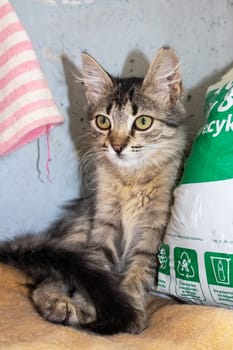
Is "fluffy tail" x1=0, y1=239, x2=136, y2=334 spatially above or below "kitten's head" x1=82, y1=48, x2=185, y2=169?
below

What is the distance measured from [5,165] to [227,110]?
2.57ft

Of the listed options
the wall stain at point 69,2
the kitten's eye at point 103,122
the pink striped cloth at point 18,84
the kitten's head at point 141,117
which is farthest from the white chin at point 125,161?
the wall stain at point 69,2

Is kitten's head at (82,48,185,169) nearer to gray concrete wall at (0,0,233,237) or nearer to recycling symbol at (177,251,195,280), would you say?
gray concrete wall at (0,0,233,237)

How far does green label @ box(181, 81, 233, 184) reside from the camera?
1252mm

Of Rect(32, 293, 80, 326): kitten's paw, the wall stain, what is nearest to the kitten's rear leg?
Rect(32, 293, 80, 326): kitten's paw

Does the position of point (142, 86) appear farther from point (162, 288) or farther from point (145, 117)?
point (162, 288)

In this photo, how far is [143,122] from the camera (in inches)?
58.6

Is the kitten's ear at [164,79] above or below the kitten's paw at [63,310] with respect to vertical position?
above

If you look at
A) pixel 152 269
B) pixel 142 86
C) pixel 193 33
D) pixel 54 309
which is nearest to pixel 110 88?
pixel 142 86

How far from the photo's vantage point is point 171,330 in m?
1.19

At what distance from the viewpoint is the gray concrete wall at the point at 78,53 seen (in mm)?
1705

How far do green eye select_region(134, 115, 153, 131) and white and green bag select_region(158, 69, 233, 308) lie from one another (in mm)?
173

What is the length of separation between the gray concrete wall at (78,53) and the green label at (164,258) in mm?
496

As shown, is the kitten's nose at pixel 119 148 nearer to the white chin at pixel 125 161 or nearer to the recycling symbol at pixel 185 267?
the white chin at pixel 125 161
